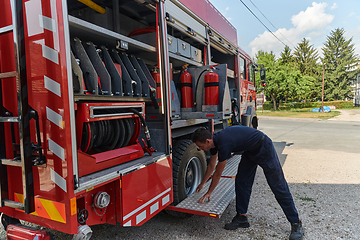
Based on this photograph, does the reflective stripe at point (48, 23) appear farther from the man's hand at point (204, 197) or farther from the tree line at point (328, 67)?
the tree line at point (328, 67)

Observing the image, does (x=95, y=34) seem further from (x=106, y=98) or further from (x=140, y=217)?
(x=140, y=217)

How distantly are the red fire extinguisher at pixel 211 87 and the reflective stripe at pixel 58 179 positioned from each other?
2.39 metres

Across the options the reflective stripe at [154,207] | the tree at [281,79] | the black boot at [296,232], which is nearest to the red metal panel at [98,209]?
the reflective stripe at [154,207]

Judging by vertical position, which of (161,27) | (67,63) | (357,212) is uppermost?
(161,27)

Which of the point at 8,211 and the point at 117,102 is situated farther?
the point at 117,102

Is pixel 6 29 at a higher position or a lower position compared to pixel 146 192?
higher

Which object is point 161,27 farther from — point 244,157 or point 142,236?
point 142,236

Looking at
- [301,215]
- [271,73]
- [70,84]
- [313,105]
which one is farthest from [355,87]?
[70,84]

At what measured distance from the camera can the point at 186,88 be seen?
150 inches

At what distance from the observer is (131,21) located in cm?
391

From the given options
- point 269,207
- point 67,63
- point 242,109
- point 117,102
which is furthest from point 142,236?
point 242,109

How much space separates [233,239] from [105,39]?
2.72m

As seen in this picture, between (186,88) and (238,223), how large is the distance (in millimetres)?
2007

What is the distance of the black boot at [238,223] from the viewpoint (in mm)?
3263
